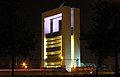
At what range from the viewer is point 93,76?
29516 mm

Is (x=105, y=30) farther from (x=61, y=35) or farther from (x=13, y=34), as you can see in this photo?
(x=61, y=35)

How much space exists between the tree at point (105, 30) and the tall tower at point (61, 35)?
75.7m

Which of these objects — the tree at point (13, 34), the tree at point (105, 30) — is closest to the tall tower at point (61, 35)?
the tree at point (105, 30)

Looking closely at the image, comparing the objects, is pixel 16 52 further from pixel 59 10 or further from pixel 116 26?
pixel 59 10

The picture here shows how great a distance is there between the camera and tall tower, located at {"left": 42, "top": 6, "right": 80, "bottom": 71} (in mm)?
114438

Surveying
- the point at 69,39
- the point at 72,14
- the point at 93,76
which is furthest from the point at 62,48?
the point at 93,76

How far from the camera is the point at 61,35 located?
392 feet

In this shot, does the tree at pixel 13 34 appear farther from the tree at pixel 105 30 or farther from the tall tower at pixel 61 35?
the tall tower at pixel 61 35

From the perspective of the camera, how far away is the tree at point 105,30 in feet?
96.0

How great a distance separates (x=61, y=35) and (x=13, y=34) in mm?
94999

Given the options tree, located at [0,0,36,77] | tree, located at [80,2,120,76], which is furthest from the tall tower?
tree, located at [0,0,36,77]

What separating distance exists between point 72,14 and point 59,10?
515 cm

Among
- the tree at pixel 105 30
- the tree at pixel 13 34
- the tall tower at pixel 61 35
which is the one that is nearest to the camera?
the tree at pixel 13 34

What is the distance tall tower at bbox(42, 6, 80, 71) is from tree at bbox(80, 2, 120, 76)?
248 feet
